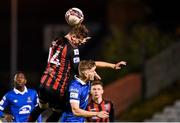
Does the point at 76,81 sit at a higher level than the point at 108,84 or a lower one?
lower

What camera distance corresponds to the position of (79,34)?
11.5 meters

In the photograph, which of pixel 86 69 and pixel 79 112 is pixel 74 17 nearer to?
pixel 86 69

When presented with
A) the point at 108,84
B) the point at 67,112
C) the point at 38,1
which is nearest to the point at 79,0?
the point at 38,1

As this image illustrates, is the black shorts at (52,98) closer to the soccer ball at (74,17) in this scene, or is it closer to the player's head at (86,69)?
the player's head at (86,69)

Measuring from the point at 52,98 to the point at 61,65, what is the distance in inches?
18.8

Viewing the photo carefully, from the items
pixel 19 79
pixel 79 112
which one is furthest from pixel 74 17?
pixel 19 79

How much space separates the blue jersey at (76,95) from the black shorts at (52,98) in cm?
11

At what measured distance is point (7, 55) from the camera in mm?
29891

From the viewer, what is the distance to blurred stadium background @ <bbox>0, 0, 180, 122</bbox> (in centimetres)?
2259

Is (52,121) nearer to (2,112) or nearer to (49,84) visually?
(49,84)

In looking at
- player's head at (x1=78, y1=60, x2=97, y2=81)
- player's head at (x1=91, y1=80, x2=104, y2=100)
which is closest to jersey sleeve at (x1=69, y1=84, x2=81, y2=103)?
player's head at (x1=78, y1=60, x2=97, y2=81)

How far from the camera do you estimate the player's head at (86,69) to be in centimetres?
1129

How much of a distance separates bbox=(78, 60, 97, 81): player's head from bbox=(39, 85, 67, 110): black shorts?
0.45 m

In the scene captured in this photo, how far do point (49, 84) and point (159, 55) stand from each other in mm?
11669
